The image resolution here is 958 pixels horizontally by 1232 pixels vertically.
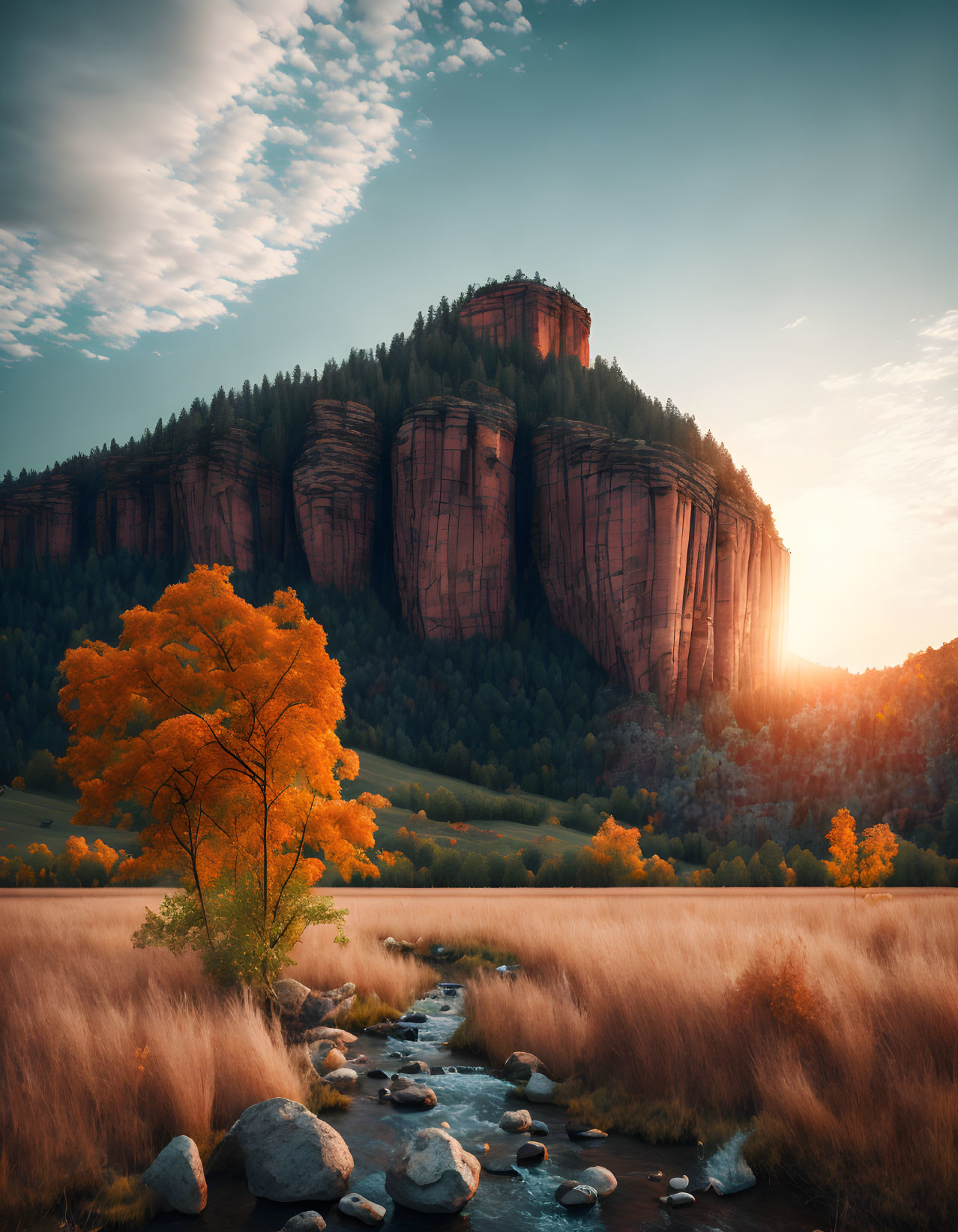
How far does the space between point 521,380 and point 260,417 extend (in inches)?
2022

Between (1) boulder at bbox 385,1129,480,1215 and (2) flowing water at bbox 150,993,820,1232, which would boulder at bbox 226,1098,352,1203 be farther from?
(1) boulder at bbox 385,1129,480,1215

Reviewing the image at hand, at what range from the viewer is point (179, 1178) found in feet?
20.8

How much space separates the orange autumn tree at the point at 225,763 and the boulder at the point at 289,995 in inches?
11.7

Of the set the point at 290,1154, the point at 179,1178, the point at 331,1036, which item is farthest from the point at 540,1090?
the point at 179,1178

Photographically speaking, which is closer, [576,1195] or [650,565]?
[576,1195]

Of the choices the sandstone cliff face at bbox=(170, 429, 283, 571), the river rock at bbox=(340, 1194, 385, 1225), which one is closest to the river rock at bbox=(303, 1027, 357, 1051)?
the river rock at bbox=(340, 1194, 385, 1225)

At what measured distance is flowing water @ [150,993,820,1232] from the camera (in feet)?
20.3

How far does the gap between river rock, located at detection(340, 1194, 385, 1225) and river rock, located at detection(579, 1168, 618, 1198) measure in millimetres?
1959

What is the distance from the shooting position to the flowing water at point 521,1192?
619 centimetres

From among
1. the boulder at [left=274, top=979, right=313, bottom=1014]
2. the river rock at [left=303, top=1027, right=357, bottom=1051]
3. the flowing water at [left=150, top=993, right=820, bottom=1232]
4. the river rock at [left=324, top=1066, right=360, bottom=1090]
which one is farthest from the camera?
the boulder at [left=274, top=979, right=313, bottom=1014]

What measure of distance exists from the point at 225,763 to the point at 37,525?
141470 millimetres

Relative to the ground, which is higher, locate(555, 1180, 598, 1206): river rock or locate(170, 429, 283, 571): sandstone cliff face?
locate(170, 429, 283, 571): sandstone cliff face

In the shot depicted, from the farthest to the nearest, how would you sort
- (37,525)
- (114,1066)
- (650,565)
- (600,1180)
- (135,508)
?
(135,508) < (37,525) < (650,565) < (114,1066) < (600,1180)

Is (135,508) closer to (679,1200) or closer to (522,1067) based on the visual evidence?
(522,1067)
